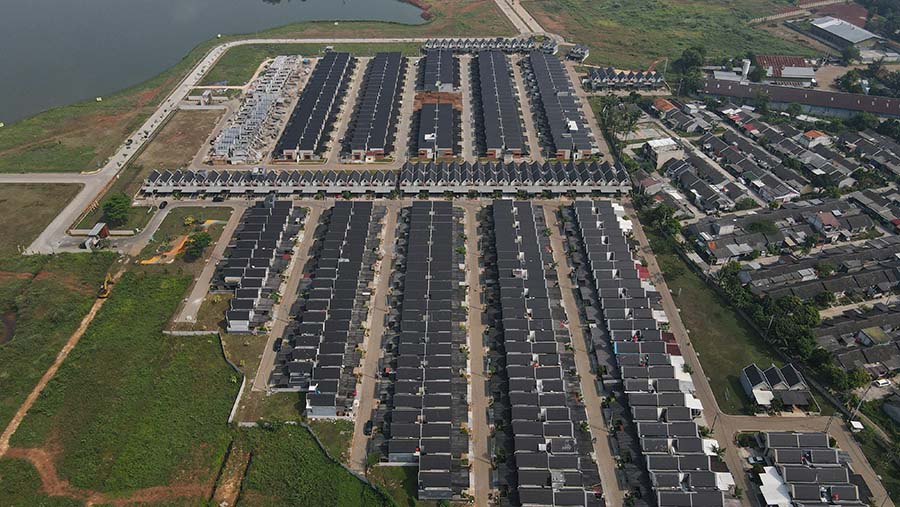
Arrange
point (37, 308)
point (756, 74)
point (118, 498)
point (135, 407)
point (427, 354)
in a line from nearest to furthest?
1. point (118, 498)
2. point (135, 407)
3. point (427, 354)
4. point (37, 308)
5. point (756, 74)

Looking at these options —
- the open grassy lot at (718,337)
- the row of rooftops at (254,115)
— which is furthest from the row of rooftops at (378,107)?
the open grassy lot at (718,337)

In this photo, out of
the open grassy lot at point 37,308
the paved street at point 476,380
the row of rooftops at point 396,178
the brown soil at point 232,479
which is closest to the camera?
the brown soil at point 232,479

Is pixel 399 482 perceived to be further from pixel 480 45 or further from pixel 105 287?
pixel 480 45

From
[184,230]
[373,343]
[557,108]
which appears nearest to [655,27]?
[557,108]

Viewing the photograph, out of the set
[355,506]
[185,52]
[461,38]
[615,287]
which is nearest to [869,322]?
[615,287]

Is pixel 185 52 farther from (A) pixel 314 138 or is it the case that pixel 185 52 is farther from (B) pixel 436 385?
(B) pixel 436 385

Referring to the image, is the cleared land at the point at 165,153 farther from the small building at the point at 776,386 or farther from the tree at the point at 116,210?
the small building at the point at 776,386

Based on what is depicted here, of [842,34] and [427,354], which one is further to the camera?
[842,34]
